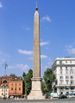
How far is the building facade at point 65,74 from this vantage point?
135 meters

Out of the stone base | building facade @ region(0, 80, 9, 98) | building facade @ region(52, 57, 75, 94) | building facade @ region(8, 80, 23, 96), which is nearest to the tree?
building facade @ region(52, 57, 75, 94)

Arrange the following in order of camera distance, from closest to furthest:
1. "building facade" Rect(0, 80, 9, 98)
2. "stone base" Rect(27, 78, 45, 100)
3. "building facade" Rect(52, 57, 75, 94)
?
1. "stone base" Rect(27, 78, 45, 100)
2. "building facade" Rect(52, 57, 75, 94)
3. "building facade" Rect(0, 80, 9, 98)

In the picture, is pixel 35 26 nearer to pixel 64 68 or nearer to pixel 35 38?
pixel 35 38

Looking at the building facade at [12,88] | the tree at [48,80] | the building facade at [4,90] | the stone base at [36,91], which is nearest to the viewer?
the stone base at [36,91]

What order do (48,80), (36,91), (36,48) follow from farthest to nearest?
1. (48,80)
2. (36,91)
3. (36,48)

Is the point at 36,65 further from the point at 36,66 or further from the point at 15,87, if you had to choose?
the point at 15,87

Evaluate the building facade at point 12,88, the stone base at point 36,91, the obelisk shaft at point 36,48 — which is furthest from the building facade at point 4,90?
the obelisk shaft at point 36,48

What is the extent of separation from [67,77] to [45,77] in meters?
23.9

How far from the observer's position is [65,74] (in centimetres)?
13750

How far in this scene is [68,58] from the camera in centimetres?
13638

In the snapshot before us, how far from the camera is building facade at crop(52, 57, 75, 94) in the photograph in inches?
5330

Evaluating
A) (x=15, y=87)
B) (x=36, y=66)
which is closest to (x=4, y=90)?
(x=15, y=87)

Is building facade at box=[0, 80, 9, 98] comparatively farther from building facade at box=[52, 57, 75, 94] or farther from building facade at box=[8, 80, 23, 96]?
building facade at box=[52, 57, 75, 94]

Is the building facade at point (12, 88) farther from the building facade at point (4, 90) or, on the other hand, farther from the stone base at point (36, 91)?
the stone base at point (36, 91)
